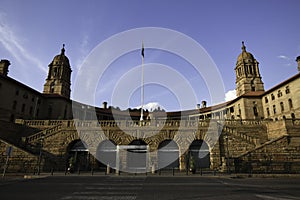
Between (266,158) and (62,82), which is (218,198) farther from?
(62,82)

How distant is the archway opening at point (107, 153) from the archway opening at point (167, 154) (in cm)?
624

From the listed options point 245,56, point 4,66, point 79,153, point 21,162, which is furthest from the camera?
point 245,56

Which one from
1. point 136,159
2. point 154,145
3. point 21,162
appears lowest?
point 21,162

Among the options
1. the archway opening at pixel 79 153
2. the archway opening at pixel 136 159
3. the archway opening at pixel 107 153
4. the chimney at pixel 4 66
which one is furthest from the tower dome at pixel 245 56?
the chimney at pixel 4 66

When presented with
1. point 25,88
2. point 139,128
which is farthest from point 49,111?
point 139,128

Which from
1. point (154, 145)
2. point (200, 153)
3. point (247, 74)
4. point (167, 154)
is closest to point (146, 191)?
point (154, 145)

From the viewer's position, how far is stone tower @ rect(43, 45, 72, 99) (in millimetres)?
68000

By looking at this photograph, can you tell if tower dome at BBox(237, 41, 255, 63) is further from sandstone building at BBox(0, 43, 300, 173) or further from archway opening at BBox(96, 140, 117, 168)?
archway opening at BBox(96, 140, 117, 168)

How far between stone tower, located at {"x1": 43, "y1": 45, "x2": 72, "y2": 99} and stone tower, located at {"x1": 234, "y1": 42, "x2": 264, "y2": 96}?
211 feet

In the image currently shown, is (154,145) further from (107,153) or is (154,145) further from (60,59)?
(60,59)

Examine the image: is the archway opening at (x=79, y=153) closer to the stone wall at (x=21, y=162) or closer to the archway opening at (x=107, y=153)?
the archway opening at (x=107, y=153)

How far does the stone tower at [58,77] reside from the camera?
68000 mm

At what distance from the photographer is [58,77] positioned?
6900cm

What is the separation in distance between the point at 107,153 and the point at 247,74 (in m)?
60.2
